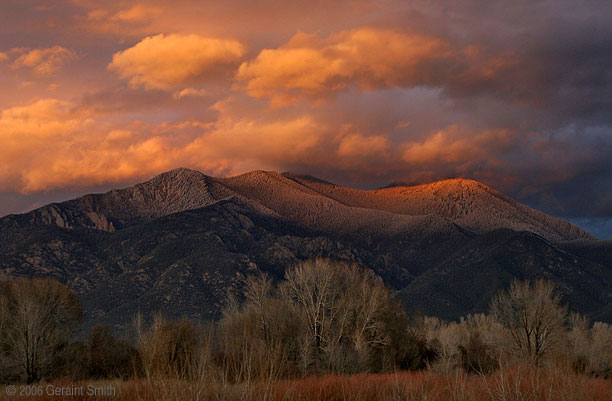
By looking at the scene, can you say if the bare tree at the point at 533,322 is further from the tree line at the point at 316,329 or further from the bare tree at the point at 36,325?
the bare tree at the point at 36,325

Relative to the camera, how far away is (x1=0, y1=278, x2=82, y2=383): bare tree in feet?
169

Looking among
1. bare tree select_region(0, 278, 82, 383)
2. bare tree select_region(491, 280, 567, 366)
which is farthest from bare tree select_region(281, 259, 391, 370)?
bare tree select_region(0, 278, 82, 383)

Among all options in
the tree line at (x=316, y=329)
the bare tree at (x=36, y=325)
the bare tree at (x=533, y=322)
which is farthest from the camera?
the bare tree at (x=533, y=322)

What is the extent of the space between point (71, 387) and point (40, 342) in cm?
4923

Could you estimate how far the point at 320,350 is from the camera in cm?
6353

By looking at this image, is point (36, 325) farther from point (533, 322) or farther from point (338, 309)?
point (533, 322)

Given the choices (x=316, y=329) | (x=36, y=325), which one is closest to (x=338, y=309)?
(x=316, y=329)

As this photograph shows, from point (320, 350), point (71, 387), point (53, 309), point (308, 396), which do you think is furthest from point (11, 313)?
point (308, 396)

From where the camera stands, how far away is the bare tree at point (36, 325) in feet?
169

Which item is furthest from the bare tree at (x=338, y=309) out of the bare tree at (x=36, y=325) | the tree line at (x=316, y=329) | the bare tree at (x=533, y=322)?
the bare tree at (x=36, y=325)

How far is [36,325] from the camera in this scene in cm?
5512

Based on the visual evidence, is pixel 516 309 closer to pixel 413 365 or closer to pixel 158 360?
pixel 413 365

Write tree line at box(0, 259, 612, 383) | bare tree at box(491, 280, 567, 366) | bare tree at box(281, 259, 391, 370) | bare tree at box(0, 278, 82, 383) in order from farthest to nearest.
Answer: bare tree at box(491, 280, 567, 366)
bare tree at box(281, 259, 391, 370)
tree line at box(0, 259, 612, 383)
bare tree at box(0, 278, 82, 383)

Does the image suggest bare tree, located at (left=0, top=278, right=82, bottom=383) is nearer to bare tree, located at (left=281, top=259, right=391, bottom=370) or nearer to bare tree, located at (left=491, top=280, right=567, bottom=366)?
bare tree, located at (left=281, top=259, right=391, bottom=370)
